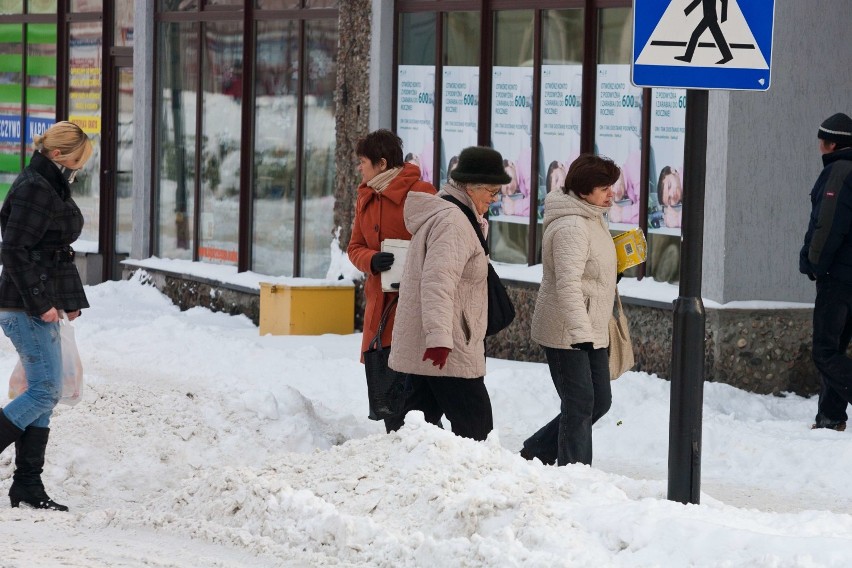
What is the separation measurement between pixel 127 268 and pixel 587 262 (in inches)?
404

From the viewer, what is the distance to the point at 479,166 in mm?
7184

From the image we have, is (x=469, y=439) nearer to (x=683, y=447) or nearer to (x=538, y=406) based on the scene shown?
(x=683, y=447)

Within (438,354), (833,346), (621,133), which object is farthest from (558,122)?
(438,354)

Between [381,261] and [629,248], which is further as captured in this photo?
[381,261]

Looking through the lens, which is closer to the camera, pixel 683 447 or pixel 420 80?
pixel 683 447

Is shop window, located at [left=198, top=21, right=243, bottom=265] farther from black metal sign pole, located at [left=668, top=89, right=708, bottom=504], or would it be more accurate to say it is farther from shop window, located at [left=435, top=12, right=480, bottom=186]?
black metal sign pole, located at [left=668, top=89, right=708, bottom=504]

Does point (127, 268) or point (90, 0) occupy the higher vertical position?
point (90, 0)

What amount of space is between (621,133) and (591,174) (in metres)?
3.99

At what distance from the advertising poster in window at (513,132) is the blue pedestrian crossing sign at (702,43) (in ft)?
19.1

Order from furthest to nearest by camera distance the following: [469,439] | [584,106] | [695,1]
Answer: [584,106] < [469,439] < [695,1]

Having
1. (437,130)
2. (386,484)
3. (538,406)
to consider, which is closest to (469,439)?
(386,484)

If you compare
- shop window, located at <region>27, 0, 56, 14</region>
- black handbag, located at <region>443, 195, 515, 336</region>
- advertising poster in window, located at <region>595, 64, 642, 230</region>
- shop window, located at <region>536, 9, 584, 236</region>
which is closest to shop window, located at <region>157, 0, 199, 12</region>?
shop window, located at <region>27, 0, 56, 14</region>

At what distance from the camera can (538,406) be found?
10.0 meters

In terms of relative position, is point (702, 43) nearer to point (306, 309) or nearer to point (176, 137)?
point (306, 309)
